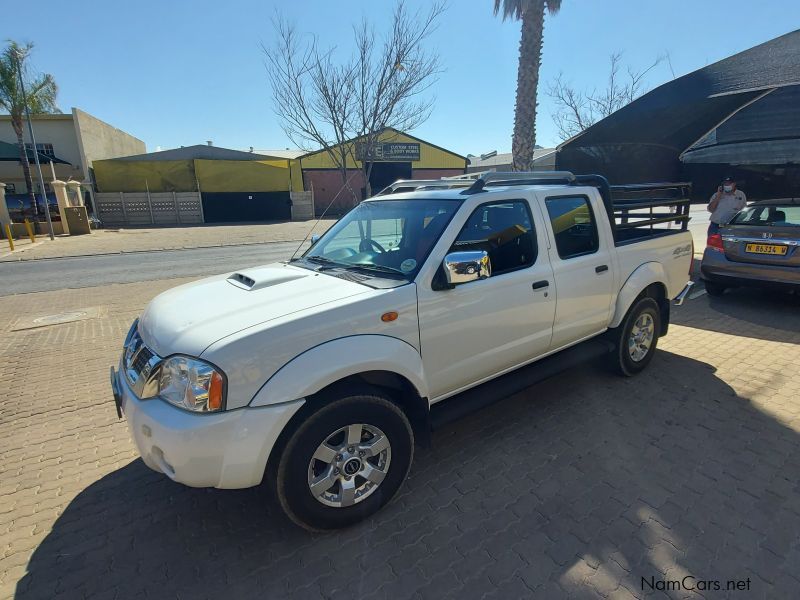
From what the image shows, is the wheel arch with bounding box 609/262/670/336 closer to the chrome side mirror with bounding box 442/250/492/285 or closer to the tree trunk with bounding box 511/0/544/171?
the chrome side mirror with bounding box 442/250/492/285

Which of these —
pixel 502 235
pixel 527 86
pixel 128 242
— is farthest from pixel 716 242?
pixel 128 242

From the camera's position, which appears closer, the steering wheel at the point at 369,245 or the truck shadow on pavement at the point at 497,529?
the truck shadow on pavement at the point at 497,529

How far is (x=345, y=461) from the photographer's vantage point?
2.47m

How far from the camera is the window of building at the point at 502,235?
9.98ft

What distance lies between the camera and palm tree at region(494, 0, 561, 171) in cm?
920

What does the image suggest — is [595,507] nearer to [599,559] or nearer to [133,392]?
[599,559]

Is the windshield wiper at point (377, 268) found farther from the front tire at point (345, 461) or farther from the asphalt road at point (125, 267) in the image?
the asphalt road at point (125, 267)

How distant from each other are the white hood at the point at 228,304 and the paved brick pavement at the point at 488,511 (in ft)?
3.80

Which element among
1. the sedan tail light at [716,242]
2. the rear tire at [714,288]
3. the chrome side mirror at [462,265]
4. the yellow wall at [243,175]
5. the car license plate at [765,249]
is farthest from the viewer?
the yellow wall at [243,175]

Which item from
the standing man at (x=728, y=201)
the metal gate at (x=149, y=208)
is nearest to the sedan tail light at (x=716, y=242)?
the standing man at (x=728, y=201)

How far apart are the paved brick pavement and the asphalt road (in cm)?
775

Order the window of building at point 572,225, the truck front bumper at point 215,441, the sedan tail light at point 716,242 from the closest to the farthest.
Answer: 1. the truck front bumper at point 215,441
2. the window of building at point 572,225
3. the sedan tail light at point 716,242

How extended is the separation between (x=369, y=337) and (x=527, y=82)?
29.6 feet

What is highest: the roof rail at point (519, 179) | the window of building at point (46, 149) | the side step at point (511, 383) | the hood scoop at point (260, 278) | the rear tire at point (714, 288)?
the window of building at point (46, 149)
